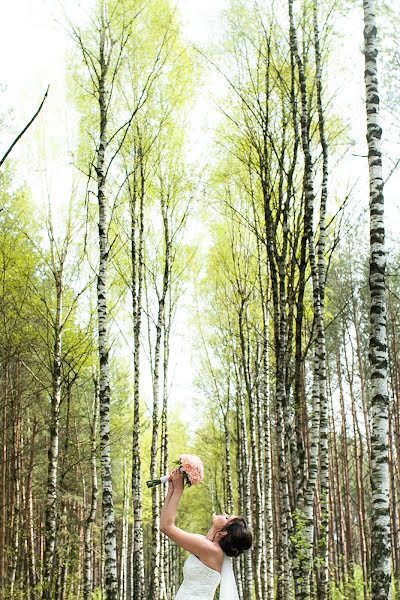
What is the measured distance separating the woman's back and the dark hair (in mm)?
207

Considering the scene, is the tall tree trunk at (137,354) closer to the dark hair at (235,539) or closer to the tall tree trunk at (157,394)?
the tall tree trunk at (157,394)

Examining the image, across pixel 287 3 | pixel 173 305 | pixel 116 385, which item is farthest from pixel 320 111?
pixel 116 385

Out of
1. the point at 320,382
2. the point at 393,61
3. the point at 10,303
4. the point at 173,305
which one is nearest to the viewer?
the point at 320,382

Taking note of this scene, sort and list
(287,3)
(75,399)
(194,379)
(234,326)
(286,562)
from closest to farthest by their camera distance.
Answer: (287,3)
(286,562)
(234,326)
(75,399)
(194,379)

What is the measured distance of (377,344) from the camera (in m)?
6.05

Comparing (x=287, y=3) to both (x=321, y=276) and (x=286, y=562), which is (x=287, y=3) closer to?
(x=321, y=276)

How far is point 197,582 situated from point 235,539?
1.34ft

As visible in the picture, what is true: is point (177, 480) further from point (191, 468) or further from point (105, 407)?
point (105, 407)

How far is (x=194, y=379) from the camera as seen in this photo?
24141mm

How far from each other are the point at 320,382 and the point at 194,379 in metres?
15.9

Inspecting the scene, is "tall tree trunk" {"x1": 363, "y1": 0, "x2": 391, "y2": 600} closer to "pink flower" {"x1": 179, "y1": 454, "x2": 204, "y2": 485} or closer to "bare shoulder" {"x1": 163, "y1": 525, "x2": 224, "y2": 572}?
"bare shoulder" {"x1": 163, "y1": 525, "x2": 224, "y2": 572}

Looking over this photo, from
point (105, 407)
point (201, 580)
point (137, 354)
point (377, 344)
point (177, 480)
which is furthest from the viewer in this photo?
point (137, 354)

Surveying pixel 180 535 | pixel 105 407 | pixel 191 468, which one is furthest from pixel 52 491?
pixel 191 468

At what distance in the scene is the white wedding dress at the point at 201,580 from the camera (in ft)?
13.0
